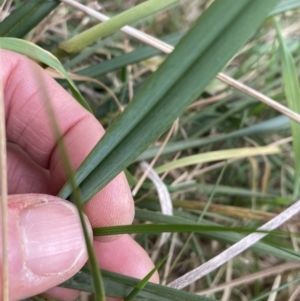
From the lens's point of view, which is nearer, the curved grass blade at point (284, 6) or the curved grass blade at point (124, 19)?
the curved grass blade at point (124, 19)

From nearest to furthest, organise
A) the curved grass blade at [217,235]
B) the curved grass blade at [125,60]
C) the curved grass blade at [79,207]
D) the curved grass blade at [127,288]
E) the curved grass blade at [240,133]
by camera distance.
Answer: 1. the curved grass blade at [79,207]
2. the curved grass blade at [127,288]
3. the curved grass blade at [217,235]
4. the curved grass blade at [125,60]
5. the curved grass blade at [240,133]

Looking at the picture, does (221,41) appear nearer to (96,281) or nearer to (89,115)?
(96,281)

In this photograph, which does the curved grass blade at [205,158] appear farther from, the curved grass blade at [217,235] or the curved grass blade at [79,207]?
the curved grass blade at [79,207]

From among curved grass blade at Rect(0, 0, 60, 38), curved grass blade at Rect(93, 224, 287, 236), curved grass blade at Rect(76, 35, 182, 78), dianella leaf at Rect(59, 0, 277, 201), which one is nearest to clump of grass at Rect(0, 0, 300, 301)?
curved grass blade at Rect(76, 35, 182, 78)

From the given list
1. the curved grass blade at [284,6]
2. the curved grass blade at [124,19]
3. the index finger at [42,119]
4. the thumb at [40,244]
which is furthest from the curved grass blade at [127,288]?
the curved grass blade at [284,6]

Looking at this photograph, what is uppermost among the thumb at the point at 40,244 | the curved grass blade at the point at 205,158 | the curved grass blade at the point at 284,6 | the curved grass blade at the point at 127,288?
the curved grass blade at the point at 284,6

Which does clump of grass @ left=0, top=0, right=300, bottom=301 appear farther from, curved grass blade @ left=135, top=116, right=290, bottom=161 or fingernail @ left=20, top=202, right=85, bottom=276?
fingernail @ left=20, top=202, right=85, bottom=276
